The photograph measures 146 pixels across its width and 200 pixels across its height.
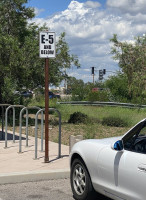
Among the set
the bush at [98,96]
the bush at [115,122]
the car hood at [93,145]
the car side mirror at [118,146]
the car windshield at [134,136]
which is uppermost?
the car windshield at [134,136]

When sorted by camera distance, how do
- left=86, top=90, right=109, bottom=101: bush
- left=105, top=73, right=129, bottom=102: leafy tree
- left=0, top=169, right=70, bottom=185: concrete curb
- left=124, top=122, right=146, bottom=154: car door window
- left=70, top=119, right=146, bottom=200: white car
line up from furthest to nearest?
left=105, top=73, right=129, bottom=102: leafy tree → left=86, top=90, right=109, bottom=101: bush → left=0, top=169, right=70, bottom=185: concrete curb → left=124, top=122, right=146, bottom=154: car door window → left=70, top=119, right=146, bottom=200: white car

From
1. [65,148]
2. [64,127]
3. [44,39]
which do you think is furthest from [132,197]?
[64,127]

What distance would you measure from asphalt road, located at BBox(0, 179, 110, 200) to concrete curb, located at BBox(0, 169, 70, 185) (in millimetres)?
109

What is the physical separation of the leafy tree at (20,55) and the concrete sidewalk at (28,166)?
7.32 metres

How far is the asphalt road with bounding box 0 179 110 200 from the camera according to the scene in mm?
6453

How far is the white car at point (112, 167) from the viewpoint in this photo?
4.79 meters

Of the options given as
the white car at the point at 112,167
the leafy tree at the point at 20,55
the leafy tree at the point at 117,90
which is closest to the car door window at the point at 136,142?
the white car at the point at 112,167

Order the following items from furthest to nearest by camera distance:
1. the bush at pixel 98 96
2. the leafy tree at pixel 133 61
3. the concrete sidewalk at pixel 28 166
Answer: the bush at pixel 98 96, the leafy tree at pixel 133 61, the concrete sidewalk at pixel 28 166

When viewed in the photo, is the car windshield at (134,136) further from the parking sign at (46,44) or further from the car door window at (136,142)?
the parking sign at (46,44)

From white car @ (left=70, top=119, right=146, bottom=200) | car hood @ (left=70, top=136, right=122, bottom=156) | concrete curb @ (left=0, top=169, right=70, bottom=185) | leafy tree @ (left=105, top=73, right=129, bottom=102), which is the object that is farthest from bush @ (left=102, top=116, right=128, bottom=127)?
leafy tree @ (left=105, top=73, right=129, bottom=102)

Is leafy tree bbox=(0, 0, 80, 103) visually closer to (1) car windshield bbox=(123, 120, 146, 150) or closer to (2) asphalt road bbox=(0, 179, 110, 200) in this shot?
(2) asphalt road bbox=(0, 179, 110, 200)

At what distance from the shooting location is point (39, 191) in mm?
6863

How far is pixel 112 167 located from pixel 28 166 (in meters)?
3.41

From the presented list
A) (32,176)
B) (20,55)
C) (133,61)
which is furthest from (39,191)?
(20,55)
